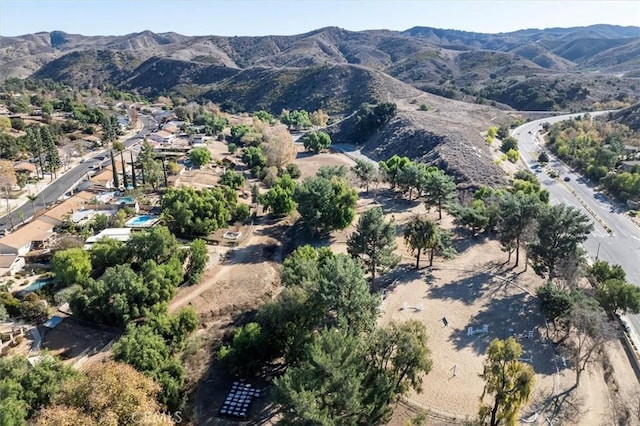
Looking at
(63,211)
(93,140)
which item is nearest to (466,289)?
(63,211)

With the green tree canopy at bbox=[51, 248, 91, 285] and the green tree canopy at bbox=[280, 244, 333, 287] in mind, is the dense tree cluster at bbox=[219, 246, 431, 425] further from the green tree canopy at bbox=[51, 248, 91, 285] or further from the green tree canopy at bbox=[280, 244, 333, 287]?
the green tree canopy at bbox=[51, 248, 91, 285]

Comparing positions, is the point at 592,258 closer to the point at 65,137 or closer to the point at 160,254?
the point at 160,254

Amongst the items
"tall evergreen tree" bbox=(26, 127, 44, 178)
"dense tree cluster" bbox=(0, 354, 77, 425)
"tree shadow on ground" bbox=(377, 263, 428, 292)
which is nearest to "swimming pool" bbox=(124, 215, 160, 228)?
"dense tree cluster" bbox=(0, 354, 77, 425)

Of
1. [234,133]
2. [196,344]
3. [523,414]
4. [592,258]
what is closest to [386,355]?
[523,414]

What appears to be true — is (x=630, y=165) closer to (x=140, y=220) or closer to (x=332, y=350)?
(x=332, y=350)

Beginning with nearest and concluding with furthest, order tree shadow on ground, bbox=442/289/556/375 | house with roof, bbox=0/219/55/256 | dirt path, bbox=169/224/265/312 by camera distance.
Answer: tree shadow on ground, bbox=442/289/556/375 < dirt path, bbox=169/224/265/312 < house with roof, bbox=0/219/55/256

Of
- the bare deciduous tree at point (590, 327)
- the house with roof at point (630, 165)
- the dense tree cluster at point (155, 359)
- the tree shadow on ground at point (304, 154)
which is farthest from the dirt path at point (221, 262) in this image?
the house with roof at point (630, 165)
